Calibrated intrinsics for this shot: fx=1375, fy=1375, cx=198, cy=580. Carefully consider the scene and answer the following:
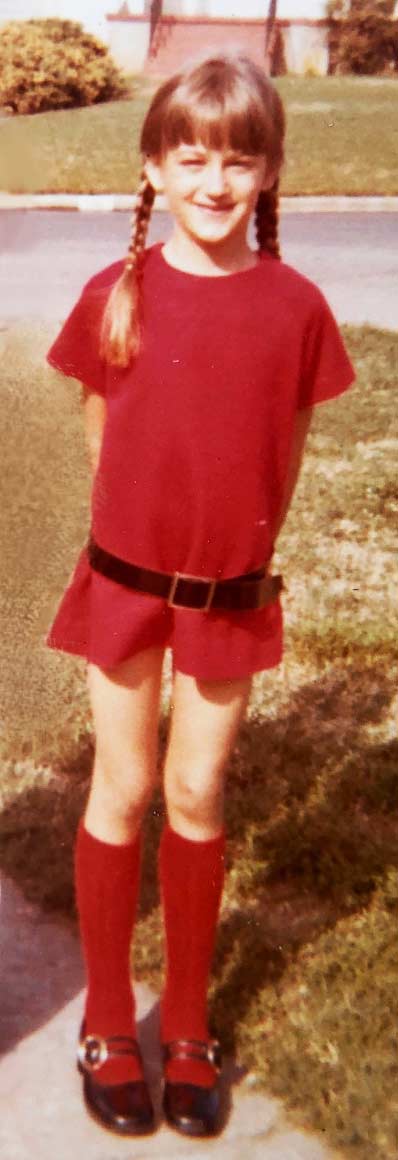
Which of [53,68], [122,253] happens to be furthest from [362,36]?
[122,253]

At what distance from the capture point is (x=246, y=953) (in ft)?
8.73

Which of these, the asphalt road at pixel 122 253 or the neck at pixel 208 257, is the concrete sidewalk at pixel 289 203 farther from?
the neck at pixel 208 257

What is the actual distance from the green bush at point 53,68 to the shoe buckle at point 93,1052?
15248mm

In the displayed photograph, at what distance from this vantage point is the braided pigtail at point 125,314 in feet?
6.08

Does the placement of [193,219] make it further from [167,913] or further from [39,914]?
[39,914]

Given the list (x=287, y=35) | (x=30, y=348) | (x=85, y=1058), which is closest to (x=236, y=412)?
(x=85, y=1058)

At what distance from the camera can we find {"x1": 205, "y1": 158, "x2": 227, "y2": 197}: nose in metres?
1.84

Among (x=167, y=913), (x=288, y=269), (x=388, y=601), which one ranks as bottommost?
(x=388, y=601)

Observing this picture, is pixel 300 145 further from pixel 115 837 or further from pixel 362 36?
pixel 115 837

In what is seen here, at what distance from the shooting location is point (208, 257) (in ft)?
6.23

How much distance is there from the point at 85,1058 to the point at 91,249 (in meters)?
8.46

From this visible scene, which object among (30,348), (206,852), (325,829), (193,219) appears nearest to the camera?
(193,219)

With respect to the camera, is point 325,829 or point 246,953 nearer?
point 246,953

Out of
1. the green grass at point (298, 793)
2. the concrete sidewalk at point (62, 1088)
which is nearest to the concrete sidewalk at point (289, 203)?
the green grass at point (298, 793)
